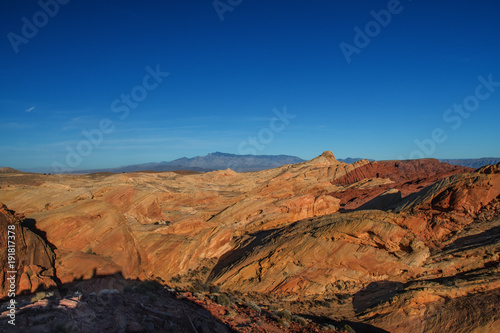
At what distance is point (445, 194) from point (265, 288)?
42.1ft

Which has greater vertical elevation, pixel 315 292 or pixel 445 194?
pixel 445 194

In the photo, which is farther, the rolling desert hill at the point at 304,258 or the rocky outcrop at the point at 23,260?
the rolling desert hill at the point at 304,258

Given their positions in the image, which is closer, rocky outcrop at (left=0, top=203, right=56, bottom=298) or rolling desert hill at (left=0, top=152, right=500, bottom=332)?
rocky outcrop at (left=0, top=203, right=56, bottom=298)

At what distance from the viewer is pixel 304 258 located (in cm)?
1859

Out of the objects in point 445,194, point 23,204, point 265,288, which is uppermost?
point 445,194

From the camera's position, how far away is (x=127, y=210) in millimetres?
25641

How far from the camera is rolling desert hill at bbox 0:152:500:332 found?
1373 centimetres

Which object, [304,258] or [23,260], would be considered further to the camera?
[304,258]

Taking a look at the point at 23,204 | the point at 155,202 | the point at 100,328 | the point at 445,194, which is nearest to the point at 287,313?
the point at 100,328

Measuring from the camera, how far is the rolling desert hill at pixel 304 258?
13.7 meters

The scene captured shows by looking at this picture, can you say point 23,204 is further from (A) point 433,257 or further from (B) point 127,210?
(A) point 433,257

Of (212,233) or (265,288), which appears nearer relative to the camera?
(265,288)

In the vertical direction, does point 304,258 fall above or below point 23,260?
below

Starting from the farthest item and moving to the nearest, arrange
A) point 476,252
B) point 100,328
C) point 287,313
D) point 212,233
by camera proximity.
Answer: point 212,233, point 476,252, point 287,313, point 100,328
